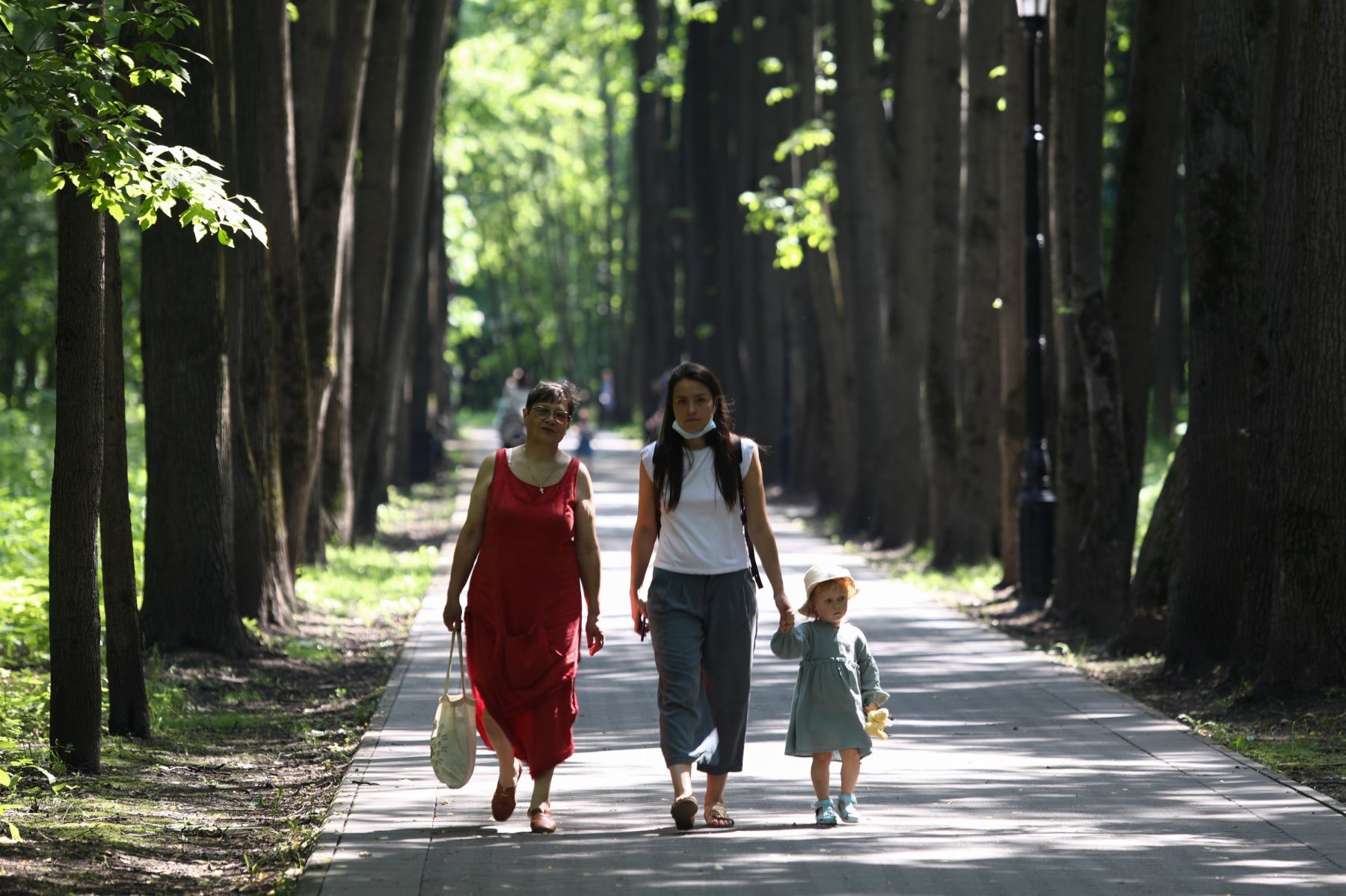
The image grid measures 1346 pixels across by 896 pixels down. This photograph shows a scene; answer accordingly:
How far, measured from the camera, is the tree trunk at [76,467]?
870cm

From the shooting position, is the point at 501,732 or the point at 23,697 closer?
the point at 501,732

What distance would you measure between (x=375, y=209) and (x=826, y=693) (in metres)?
14.5

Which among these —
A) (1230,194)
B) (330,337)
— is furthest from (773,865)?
(330,337)

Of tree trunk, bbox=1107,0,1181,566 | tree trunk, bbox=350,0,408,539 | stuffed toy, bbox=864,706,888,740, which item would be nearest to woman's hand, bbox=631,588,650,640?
stuffed toy, bbox=864,706,888,740

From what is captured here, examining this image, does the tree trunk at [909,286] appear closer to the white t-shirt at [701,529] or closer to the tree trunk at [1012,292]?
the tree trunk at [1012,292]

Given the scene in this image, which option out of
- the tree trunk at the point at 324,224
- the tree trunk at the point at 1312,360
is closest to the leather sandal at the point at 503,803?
the tree trunk at the point at 1312,360

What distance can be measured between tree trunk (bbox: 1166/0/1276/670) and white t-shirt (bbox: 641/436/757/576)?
5170mm

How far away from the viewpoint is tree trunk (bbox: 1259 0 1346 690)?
34.8ft

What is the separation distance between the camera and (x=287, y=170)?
15.2 m

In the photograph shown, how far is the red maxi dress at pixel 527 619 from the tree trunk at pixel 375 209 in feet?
43.5

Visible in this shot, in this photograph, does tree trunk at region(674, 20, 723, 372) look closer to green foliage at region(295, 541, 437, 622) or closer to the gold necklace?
green foliage at region(295, 541, 437, 622)

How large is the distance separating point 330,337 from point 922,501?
7.95m

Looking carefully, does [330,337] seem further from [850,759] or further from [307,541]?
[850,759]

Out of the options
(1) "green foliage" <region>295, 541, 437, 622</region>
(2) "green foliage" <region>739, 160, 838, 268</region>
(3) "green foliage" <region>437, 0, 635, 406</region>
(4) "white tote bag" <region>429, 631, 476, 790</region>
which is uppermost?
(3) "green foliage" <region>437, 0, 635, 406</region>
